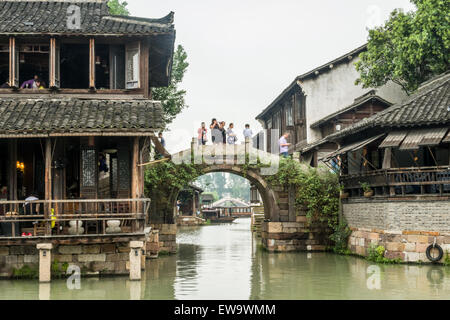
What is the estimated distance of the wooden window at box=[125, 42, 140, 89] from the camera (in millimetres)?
17484

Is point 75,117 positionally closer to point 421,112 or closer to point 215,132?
point 215,132

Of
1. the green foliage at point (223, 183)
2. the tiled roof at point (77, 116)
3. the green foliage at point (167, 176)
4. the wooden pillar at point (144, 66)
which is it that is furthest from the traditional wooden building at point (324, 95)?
the green foliage at point (223, 183)

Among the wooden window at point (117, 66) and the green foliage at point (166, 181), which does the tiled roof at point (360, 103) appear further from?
the wooden window at point (117, 66)

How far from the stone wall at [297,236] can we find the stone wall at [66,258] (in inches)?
410

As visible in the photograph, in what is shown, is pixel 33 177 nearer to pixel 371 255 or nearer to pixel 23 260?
pixel 23 260

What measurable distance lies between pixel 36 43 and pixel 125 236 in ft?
20.8

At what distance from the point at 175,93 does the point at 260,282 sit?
61.4ft

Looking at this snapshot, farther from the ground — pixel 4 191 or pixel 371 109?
pixel 371 109

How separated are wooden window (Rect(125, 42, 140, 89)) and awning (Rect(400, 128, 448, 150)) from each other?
880cm

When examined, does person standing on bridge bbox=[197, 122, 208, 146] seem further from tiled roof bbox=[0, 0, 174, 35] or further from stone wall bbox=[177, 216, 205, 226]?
stone wall bbox=[177, 216, 205, 226]

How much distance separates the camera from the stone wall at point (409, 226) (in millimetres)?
18953

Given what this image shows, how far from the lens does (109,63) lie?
58.9 ft

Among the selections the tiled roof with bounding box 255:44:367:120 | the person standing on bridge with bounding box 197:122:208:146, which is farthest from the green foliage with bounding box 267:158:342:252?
the tiled roof with bounding box 255:44:367:120

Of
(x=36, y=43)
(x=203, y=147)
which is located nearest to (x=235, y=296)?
(x=36, y=43)
